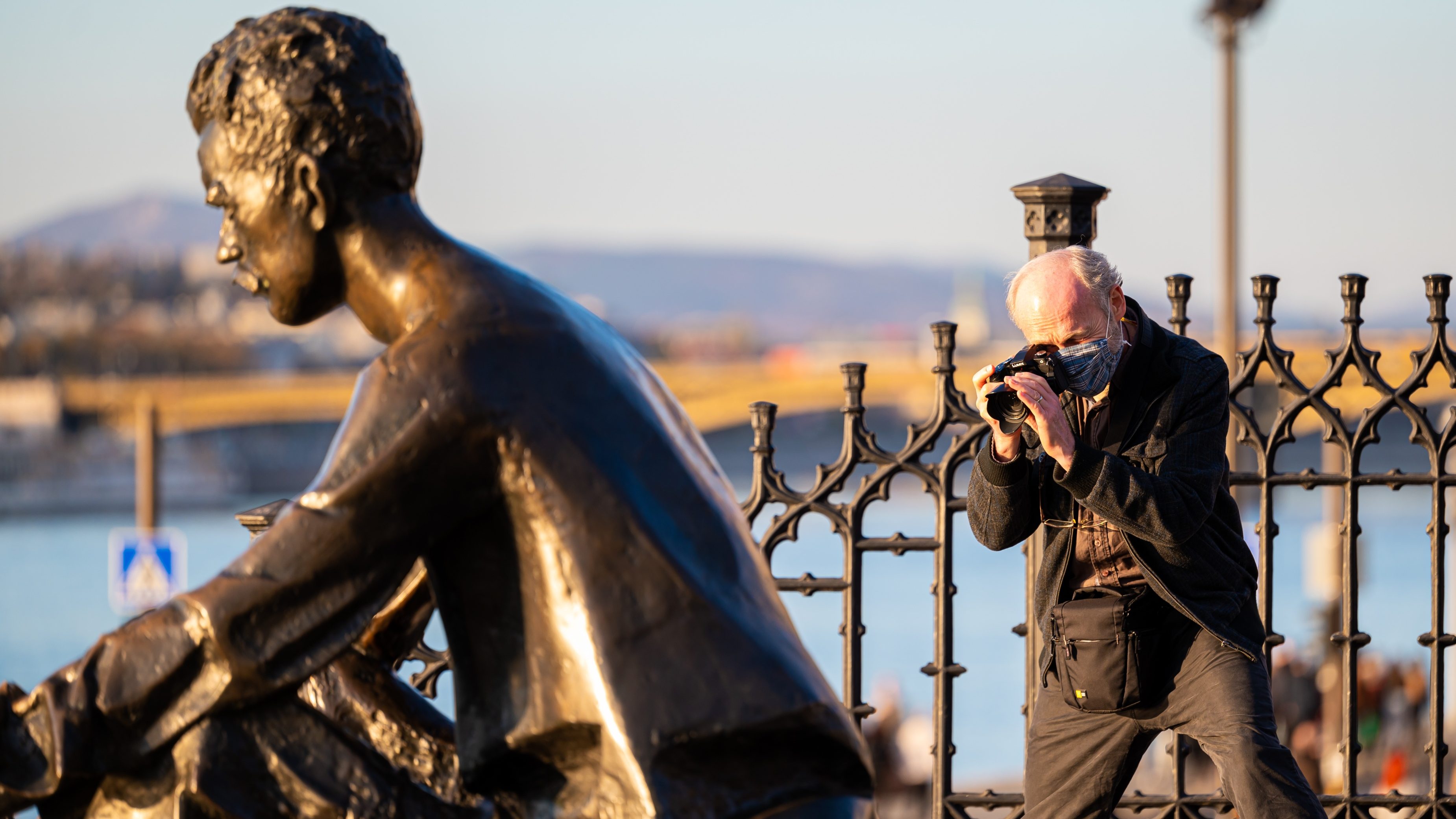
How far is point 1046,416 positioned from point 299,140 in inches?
54.1

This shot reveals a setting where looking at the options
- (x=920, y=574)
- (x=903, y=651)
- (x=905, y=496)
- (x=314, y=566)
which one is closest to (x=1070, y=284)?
(x=314, y=566)

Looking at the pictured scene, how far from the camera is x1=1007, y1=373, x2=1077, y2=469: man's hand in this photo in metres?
3.09

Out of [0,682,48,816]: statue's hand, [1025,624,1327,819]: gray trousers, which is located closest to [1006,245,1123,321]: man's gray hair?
[1025,624,1327,819]: gray trousers

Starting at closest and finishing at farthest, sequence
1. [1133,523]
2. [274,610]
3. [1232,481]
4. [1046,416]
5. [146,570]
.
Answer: [274,610] < [1046,416] < [1133,523] < [1232,481] < [146,570]

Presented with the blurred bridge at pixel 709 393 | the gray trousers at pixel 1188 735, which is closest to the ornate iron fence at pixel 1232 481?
the gray trousers at pixel 1188 735

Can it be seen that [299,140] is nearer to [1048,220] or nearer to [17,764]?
[17,764]

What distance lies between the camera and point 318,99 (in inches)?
89.3

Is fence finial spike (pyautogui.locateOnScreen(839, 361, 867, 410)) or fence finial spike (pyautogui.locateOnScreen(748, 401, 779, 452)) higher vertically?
fence finial spike (pyautogui.locateOnScreen(839, 361, 867, 410))

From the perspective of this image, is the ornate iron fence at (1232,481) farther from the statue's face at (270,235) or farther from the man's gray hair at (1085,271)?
the statue's face at (270,235)

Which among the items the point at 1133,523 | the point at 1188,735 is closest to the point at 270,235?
the point at 1133,523

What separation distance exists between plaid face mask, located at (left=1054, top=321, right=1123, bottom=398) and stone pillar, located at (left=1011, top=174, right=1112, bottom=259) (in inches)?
61.2

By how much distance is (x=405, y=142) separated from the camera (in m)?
2.34

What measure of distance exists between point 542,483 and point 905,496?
7395 cm

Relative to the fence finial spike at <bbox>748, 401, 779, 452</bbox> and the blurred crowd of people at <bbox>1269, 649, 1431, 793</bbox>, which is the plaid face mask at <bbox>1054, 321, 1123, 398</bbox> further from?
the blurred crowd of people at <bbox>1269, 649, 1431, 793</bbox>
